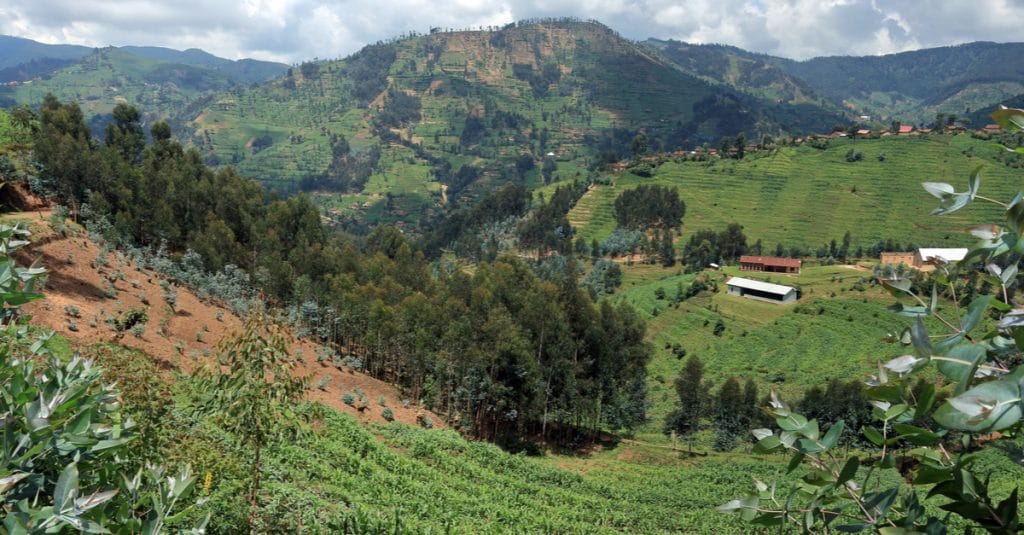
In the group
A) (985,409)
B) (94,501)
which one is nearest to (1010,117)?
(985,409)

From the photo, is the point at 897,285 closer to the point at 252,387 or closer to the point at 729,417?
the point at 252,387

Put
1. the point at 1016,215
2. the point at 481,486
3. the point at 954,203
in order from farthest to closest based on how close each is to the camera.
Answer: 1. the point at 481,486
2. the point at 954,203
3. the point at 1016,215

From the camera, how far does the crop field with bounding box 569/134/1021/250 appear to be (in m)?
87.1

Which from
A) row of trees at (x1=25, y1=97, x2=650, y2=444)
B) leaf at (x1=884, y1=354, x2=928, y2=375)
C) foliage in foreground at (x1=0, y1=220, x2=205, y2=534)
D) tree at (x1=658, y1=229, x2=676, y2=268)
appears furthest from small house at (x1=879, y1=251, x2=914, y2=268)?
foliage in foreground at (x1=0, y1=220, x2=205, y2=534)

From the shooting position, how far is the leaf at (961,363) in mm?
1385

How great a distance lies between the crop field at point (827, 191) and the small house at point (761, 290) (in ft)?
82.1

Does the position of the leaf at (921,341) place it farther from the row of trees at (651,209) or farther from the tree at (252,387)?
the row of trees at (651,209)

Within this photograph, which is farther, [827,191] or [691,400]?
[827,191]

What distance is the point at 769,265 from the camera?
74.1 meters

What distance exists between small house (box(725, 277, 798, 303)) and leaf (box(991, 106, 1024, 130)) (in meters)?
68.5

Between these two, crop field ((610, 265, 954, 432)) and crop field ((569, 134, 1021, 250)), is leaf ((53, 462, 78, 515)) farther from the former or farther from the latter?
crop field ((569, 134, 1021, 250))

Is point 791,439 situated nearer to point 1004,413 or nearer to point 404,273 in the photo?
point 1004,413

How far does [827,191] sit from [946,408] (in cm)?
11466

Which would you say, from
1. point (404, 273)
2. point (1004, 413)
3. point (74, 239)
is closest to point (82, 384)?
point (1004, 413)
